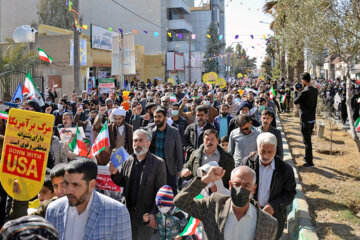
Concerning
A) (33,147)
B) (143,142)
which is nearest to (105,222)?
(33,147)

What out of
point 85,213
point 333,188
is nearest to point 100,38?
point 333,188

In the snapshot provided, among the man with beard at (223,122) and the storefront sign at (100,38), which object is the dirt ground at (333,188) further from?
the storefront sign at (100,38)

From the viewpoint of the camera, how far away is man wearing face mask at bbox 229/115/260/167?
590 cm

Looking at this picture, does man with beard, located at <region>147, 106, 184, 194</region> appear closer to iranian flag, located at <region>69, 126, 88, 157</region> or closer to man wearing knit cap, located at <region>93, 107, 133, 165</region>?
man wearing knit cap, located at <region>93, 107, 133, 165</region>

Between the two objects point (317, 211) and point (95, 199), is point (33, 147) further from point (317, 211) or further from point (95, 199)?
point (317, 211)

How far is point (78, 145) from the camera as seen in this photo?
6441 millimetres

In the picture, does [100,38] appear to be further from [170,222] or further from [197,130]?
[170,222]

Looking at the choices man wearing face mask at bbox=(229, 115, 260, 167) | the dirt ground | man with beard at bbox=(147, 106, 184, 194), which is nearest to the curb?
the dirt ground

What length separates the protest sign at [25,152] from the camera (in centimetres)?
377

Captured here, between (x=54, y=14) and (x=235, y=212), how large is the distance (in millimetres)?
49452

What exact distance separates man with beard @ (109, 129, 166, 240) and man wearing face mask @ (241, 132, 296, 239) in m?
1.06

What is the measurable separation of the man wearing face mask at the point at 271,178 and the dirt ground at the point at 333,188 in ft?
5.70

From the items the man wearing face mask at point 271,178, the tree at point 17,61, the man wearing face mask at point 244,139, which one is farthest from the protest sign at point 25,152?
the tree at point 17,61

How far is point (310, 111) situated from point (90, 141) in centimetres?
468
